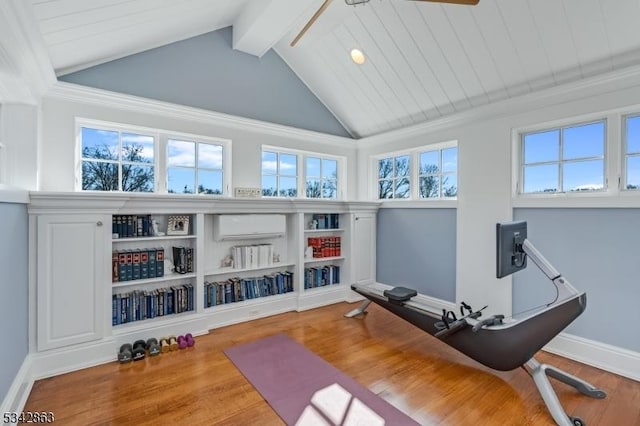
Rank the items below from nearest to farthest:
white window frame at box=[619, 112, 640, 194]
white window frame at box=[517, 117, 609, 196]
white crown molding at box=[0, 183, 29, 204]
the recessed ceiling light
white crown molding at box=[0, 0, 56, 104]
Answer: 1. white crown molding at box=[0, 0, 56, 104]
2. white crown molding at box=[0, 183, 29, 204]
3. white window frame at box=[619, 112, 640, 194]
4. white window frame at box=[517, 117, 609, 196]
5. the recessed ceiling light

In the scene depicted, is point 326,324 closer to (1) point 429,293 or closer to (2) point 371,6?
(1) point 429,293

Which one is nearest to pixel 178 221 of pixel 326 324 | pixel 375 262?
pixel 326 324

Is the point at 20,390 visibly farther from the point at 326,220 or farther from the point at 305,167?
the point at 305,167

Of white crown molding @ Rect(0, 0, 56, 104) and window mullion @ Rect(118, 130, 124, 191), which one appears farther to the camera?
window mullion @ Rect(118, 130, 124, 191)

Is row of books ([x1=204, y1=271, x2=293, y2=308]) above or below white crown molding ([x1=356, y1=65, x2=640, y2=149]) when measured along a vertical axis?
below

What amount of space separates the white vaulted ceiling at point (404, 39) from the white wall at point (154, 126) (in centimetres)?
36

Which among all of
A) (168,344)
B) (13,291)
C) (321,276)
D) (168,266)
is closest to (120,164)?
(168,266)

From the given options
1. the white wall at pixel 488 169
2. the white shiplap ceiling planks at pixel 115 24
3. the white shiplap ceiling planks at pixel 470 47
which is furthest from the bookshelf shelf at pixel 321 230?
→ the white shiplap ceiling planks at pixel 115 24

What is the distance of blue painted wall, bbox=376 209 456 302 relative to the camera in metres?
4.00

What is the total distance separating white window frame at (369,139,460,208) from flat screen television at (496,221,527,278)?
1.48m

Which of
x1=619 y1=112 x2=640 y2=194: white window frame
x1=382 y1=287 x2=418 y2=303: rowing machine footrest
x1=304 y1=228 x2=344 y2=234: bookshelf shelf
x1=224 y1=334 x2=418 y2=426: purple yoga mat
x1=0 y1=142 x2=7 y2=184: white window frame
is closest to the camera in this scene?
x1=224 y1=334 x2=418 y2=426: purple yoga mat

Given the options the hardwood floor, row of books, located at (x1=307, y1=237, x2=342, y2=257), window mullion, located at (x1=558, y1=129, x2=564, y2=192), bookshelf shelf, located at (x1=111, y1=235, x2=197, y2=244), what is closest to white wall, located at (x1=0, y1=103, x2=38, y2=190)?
bookshelf shelf, located at (x1=111, y1=235, x2=197, y2=244)

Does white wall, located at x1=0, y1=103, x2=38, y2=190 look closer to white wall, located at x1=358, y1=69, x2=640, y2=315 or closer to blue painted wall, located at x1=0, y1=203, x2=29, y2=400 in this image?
blue painted wall, located at x1=0, y1=203, x2=29, y2=400

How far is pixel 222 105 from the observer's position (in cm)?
393
